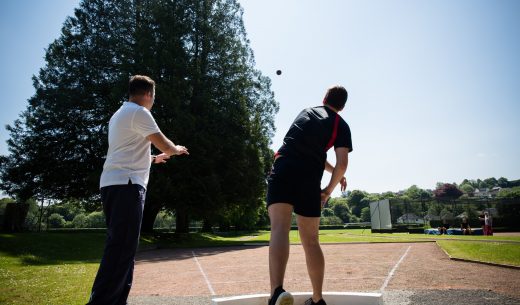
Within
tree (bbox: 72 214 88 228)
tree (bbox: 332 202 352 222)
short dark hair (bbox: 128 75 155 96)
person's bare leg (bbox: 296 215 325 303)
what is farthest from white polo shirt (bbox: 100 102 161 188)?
tree (bbox: 332 202 352 222)

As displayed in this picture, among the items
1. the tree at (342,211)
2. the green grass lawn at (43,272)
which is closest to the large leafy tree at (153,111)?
the green grass lawn at (43,272)

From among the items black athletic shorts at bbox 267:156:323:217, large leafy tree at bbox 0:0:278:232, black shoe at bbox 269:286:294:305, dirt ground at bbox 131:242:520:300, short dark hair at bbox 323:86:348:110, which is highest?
large leafy tree at bbox 0:0:278:232

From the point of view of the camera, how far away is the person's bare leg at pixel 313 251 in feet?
10.0

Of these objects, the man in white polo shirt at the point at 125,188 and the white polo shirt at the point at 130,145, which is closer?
the man in white polo shirt at the point at 125,188

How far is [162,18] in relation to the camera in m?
23.6

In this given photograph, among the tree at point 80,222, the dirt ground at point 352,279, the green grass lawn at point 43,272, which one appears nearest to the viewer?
the green grass lawn at point 43,272

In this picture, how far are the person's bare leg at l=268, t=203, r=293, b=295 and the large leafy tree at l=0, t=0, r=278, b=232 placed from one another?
59.9 feet

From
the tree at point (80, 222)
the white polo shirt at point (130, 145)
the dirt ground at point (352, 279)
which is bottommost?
the tree at point (80, 222)

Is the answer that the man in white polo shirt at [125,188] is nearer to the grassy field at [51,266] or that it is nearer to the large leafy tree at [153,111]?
the grassy field at [51,266]

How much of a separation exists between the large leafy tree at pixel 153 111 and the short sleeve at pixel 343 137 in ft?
59.7

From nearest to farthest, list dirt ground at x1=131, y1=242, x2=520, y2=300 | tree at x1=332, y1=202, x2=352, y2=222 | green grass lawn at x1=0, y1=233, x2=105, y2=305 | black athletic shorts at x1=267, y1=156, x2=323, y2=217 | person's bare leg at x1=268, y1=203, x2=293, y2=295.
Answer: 1. person's bare leg at x1=268, y1=203, x2=293, y2=295
2. black athletic shorts at x1=267, y1=156, x2=323, y2=217
3. green grass lawn at x1=0, y1=233, x2=105, y2=305
4. dirt ground at x1=131, y1=242, x2=520, y2=300
5. tree at x1=332, y1=202, x2=352, y2=222

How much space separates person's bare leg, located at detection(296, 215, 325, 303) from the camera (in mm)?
3055

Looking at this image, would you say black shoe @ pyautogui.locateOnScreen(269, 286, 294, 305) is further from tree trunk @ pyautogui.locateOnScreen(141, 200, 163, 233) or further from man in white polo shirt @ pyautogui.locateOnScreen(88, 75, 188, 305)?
tree trunk @ pyautogui.locateOnScreen(141, 200, 163, 233)

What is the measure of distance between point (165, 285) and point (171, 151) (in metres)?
4.55
